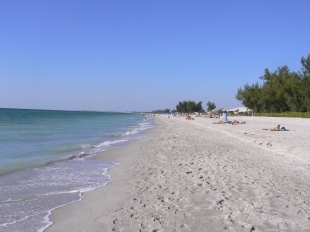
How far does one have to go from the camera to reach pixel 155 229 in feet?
15.7

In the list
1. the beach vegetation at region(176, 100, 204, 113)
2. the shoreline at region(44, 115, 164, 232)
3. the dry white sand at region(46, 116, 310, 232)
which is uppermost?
the beach vegetation at region(176, 100, 204, 113)

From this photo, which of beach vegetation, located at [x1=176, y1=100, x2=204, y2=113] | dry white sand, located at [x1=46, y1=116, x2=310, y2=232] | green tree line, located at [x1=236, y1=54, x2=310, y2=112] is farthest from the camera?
beach vegetation, located at [x1=176, y1=100, x2=204, y2=113]

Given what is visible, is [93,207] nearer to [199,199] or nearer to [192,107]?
[199,199]

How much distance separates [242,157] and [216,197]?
6046 mm

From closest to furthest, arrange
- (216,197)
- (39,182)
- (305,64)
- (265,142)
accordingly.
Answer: (216,197), (39,182), (265,142), (305,64)

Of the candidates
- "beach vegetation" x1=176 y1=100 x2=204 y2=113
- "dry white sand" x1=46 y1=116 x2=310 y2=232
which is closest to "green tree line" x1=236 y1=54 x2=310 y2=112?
"dry white sand" x1=46 y1=116 x2=310 y2=232

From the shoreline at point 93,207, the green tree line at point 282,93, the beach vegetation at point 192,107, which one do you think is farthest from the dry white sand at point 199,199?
the beach vegetation at point 192,107

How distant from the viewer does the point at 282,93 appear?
68000 millimetres

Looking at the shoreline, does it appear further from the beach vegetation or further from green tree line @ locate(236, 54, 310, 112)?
the beach vegetation

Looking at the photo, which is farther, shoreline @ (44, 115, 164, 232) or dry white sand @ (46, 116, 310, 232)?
shoreline @ (44, 115, 164, 232)

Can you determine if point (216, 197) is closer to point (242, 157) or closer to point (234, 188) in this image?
point (234, 188)

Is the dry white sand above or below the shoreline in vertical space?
above

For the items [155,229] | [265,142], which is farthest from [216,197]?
[265,142]

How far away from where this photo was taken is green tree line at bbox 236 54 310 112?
206ft
